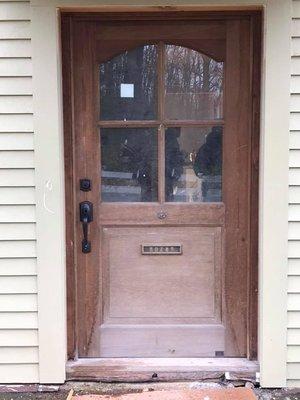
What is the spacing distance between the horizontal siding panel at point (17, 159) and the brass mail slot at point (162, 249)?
34.4 inches

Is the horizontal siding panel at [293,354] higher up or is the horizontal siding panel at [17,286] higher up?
the horizontal siding panel at [17,286]

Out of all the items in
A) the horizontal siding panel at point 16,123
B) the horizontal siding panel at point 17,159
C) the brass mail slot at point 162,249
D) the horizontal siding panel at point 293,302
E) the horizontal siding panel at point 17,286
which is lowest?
the horizontal siding panel at point 293,302

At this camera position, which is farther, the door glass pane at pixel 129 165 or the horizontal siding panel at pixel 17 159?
the door glass pane at pixel 129 165

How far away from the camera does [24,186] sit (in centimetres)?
323

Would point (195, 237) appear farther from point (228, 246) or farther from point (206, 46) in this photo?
point (206, 46)

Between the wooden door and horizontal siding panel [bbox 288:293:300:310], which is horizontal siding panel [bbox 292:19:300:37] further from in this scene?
horizontal siding panel [bbox 288:293:300:310]

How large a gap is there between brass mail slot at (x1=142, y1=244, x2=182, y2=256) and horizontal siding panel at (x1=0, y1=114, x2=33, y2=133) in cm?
102

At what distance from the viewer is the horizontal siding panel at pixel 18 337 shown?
3295 millimetres

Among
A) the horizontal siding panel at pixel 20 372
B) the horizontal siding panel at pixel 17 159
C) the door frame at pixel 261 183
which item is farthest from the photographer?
the horizontal siding panel at pixel 20 372

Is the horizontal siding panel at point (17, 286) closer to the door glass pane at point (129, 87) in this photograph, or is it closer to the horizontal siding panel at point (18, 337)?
the horizontal siding panel at point (18, 337)

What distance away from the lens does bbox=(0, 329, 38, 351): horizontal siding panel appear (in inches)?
130

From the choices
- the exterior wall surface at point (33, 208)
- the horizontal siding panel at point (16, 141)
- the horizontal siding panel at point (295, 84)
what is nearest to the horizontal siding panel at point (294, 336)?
Result: the exterior wall surface at point (33, 208)

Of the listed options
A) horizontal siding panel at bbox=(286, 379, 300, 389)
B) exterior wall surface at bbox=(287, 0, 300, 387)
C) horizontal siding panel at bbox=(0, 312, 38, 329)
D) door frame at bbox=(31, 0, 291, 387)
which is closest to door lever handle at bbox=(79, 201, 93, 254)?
door frame at bbox=(31, 0, 291, 387)

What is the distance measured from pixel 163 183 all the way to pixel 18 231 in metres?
0.93
